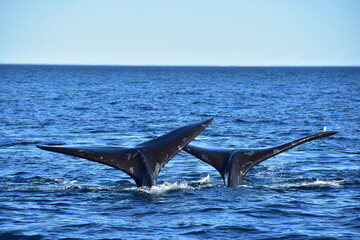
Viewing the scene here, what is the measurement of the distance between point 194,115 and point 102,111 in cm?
707

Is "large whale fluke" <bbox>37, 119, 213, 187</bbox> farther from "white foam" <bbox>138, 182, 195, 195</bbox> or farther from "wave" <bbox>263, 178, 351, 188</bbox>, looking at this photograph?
"wave" <bbox>263, 178, 351, 188</bbox>

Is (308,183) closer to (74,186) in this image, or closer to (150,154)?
(150,154)

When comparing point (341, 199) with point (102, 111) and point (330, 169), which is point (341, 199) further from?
point (102, 111)

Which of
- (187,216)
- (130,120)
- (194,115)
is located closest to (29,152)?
(187,216)

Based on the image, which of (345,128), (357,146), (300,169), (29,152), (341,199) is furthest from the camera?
(345,128)

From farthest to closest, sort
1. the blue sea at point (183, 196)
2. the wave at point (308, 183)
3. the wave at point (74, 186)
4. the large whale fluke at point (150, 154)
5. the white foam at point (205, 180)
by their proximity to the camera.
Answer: the white foam at point (205, 180) → the wave at point (308, 183) → the wave at point (74, 186) → the large whale fluke at point (150, 154) → the blue sea at point (183, 196)

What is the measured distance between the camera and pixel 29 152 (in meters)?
22.2

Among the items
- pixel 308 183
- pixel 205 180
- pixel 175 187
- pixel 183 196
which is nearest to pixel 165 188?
pixel 175 187

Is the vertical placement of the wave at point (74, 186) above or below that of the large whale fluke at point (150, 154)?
below

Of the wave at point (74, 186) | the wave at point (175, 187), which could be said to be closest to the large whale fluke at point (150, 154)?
the wave at point (175, 187)

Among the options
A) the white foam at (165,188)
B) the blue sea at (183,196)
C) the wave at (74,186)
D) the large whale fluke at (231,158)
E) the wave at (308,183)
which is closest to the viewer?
the blue sea at (183,196)

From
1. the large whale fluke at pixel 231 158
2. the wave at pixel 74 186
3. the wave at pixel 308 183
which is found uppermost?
the large whale fluke at pixel 231 158

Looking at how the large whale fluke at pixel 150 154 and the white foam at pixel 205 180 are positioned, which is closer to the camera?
the large whale fluke at pixel 150 154

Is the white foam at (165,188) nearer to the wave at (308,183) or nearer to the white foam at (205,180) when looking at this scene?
the white foam at (205,180)
